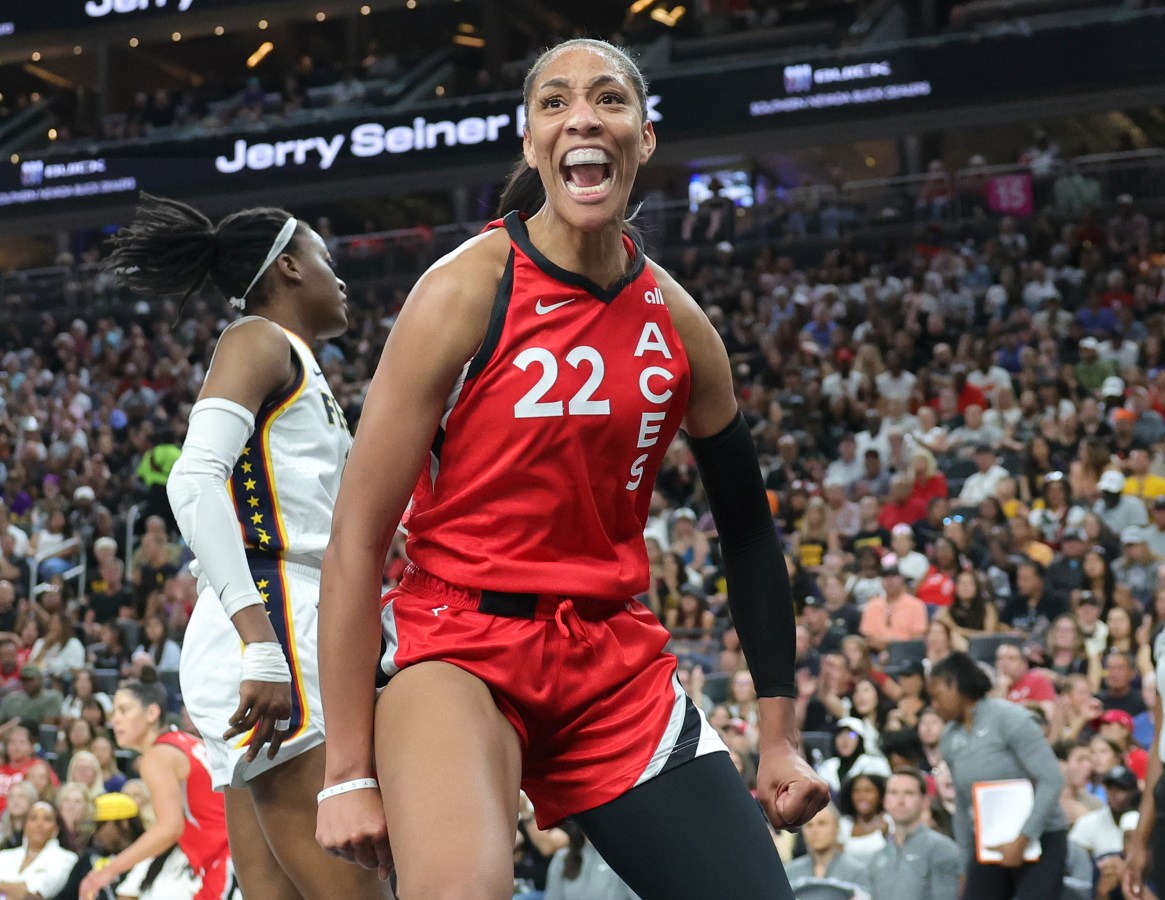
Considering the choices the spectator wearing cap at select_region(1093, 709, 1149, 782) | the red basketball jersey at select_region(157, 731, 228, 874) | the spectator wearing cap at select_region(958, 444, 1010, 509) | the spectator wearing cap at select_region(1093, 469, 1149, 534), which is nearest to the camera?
the red basketball jersey at select_region(157, 731, 228, 874)

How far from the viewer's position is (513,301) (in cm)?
250

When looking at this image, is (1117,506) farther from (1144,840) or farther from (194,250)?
(194,250)

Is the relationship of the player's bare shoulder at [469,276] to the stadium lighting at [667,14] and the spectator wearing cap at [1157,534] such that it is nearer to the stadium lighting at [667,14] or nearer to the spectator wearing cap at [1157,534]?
the spectator wearing cap at [1157,534]

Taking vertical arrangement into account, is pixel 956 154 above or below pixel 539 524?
above

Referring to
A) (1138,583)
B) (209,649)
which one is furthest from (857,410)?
(209,649)

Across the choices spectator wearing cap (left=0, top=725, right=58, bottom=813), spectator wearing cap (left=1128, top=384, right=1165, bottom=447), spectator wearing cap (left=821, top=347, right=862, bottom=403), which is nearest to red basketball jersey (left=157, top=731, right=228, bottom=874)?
spectator wearing cap (left=0, top=725, right=58, bottom=813)

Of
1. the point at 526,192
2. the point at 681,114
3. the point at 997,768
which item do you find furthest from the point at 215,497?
the point at 681,114

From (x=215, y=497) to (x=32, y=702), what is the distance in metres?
8.67

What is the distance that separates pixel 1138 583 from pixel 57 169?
717 inches

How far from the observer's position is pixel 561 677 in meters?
2.48

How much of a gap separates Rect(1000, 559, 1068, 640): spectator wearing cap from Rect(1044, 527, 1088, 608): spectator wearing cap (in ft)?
0.18

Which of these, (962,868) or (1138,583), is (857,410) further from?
(962,868)

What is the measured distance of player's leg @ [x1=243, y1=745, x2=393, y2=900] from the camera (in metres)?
3.18

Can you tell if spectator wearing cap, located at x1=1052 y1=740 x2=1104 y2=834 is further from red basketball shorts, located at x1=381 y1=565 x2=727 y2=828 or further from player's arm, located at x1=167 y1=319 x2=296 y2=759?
red basketball shorts, located at x1=381 y1=565 x2=727 y2=828
